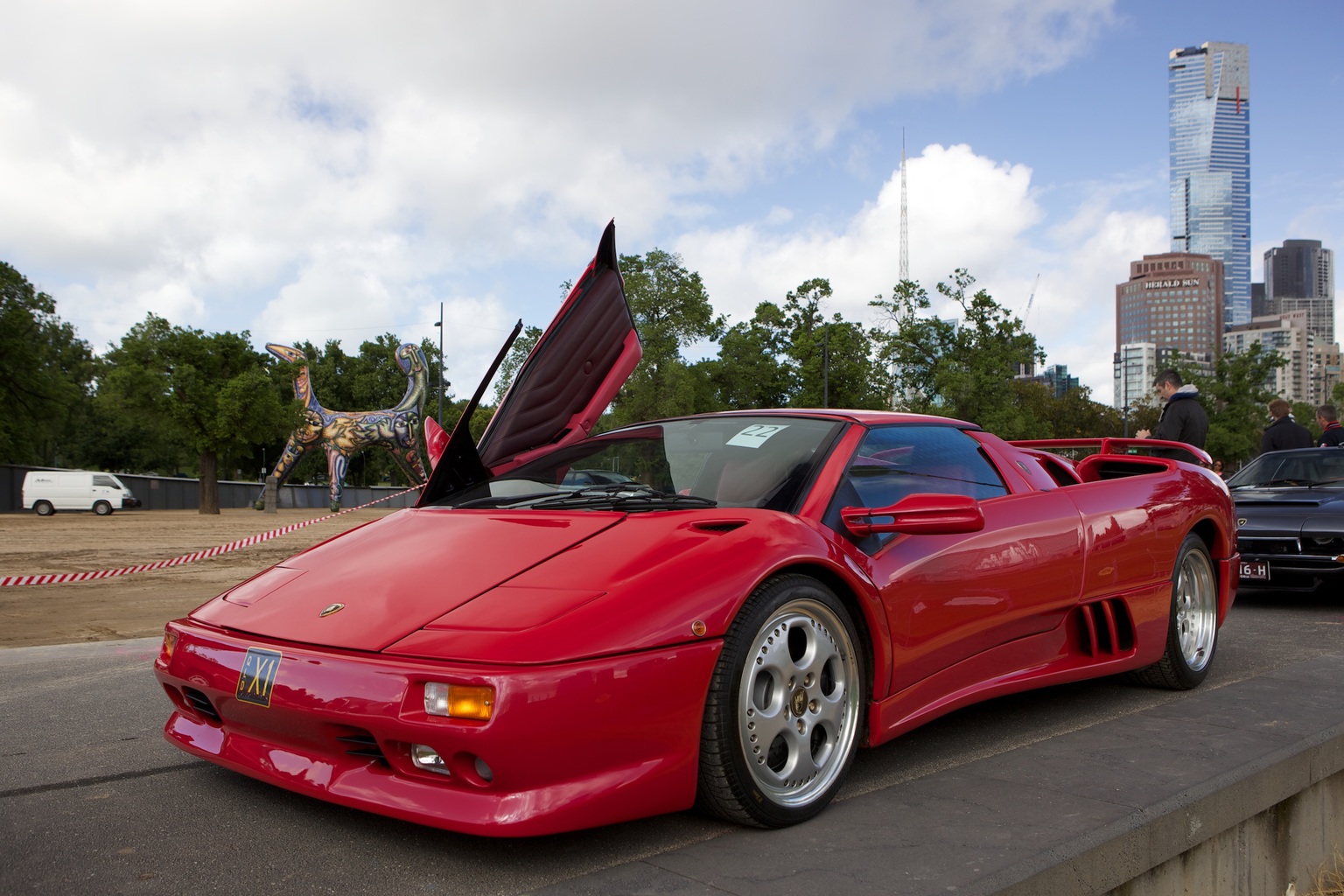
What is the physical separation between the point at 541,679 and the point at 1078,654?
2.43 meters

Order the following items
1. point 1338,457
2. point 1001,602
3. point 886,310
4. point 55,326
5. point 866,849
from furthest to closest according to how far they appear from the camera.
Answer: point 55,326 < point 886,310 < point 1338,457 < point 1001,602 < point 866,849

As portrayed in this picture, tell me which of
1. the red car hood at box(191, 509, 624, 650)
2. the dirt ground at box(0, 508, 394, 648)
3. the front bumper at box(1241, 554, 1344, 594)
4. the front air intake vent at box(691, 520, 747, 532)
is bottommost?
the dirt ground at box(0, 508, 394, 648)

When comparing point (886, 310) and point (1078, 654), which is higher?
point (886, 310)

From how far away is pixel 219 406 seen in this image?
34656 mm

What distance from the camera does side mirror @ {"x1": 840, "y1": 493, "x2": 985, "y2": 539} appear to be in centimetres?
288

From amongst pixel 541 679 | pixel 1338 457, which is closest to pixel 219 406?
pixel 1338 457

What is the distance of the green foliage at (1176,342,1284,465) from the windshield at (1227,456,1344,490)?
5082cm

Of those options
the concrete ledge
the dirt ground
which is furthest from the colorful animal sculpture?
the concrete ledge

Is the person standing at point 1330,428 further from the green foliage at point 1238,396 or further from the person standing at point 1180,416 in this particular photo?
the green foliage at point 1238,396

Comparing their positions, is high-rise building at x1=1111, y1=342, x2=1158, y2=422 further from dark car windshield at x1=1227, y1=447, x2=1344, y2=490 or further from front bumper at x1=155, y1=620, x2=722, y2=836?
front bumper at x1=155, y1=620, x2=722, y2=836

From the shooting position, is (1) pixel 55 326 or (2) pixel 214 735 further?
(1) pixel 55 326

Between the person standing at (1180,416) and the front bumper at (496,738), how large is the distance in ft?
21.4

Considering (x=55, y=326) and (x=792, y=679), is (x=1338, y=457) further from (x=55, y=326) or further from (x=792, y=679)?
(x=55, y=326)

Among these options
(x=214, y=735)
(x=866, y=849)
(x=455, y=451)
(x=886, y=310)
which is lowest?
(x=866, y=849)
